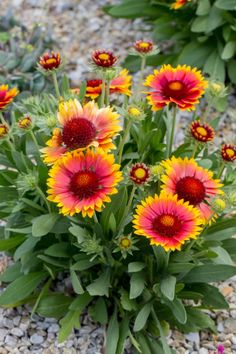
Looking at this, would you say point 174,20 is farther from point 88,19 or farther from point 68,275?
point 68,275

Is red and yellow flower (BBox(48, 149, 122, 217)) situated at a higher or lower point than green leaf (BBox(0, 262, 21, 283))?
higher

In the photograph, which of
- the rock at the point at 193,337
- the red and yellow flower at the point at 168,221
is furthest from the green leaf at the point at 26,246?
the rock at the point at 193,337

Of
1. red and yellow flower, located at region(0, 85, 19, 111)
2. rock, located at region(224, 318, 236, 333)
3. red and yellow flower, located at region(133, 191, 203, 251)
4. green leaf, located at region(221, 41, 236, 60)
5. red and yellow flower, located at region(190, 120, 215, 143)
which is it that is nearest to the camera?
red and yellow flower, located at region(133, 191, 203, 251)

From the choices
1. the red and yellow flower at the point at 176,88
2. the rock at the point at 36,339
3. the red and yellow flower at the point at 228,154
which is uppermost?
the red and yellow flower at the point at 176,88

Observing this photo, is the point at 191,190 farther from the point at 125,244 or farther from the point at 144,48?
the point at 144,48

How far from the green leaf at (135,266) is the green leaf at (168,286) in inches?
3.3

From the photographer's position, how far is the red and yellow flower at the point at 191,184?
188cm

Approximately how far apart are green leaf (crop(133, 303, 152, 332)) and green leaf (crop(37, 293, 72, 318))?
318 mm

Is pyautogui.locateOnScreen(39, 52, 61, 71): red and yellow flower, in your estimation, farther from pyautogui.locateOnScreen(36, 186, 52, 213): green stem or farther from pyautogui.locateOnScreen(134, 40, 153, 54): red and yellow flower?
pyautogui.locateOnScreen(36, 186, 52, 213): green stem

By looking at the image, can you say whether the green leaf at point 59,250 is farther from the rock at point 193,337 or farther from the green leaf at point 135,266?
the rock at point 193,337

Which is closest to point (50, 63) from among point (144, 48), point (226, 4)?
point (144, 48)

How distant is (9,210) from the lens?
2193 mm

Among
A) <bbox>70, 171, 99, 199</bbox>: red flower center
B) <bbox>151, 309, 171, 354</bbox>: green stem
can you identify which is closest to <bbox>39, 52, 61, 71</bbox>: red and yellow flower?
<bbox>70, 171, 99, 199</bbox>: red flower center

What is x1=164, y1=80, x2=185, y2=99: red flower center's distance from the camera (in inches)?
79.7
